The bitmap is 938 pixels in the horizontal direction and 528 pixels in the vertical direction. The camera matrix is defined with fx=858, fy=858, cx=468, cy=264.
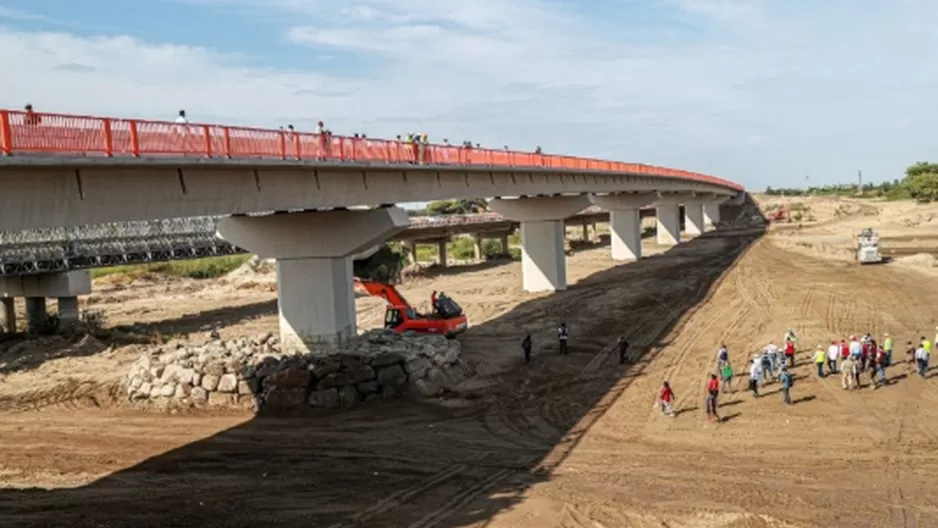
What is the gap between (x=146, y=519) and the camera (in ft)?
47.4

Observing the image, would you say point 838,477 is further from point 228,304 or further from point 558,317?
point 228,304

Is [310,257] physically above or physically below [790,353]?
above

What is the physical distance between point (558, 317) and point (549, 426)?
17452 mm

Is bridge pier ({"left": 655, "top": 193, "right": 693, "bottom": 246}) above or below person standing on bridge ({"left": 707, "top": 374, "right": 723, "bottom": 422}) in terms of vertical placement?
above

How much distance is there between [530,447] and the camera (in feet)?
61.8

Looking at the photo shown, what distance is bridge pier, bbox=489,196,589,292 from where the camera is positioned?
47.0 m

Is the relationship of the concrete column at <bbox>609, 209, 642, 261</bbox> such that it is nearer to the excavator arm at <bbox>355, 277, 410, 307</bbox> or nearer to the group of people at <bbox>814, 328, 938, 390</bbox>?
the excavator arm at <bbox>355, 277, 410, 307</bbox>

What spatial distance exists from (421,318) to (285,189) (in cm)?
914

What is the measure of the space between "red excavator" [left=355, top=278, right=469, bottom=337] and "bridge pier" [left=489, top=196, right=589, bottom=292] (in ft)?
53.1

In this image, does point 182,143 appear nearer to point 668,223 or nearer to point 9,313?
point 9,313

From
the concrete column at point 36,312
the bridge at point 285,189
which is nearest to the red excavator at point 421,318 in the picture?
the bridge at point 285,189

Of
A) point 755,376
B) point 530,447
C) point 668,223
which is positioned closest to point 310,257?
point 530,447

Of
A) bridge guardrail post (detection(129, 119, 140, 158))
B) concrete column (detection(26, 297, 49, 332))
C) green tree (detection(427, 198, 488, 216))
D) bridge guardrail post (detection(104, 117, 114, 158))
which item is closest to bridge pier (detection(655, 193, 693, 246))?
green tree (detection(427, 198, 488, 216))

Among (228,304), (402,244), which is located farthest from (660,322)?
(402,244)
